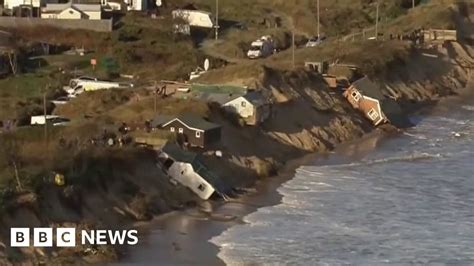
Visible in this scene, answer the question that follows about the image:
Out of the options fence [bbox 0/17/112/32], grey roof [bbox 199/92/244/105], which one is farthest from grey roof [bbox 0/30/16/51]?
grey roof [bbox 199/92/244/105]

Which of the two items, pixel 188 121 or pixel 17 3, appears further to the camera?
pixel 17 3

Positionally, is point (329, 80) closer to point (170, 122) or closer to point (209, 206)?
point (170, 122)

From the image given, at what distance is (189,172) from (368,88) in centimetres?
991

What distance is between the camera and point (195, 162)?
17469 millimetres

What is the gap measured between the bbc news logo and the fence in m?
20.5

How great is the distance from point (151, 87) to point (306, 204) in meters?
7.41

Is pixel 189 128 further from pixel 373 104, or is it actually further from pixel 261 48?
pixel 261 48

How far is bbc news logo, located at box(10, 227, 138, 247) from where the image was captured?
13.5 metres

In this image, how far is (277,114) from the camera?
22891mm

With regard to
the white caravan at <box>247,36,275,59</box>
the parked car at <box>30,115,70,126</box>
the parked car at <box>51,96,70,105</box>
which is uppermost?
the white caravan at <box>247,36,275,59</box>

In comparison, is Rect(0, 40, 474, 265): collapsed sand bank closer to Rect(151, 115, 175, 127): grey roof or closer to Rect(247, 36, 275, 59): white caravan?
Rect(151, 115, 175, 127): grey roof

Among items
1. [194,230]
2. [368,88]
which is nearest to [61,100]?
[368,88]

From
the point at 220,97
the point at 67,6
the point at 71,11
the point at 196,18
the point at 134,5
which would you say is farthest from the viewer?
the point at 134,5

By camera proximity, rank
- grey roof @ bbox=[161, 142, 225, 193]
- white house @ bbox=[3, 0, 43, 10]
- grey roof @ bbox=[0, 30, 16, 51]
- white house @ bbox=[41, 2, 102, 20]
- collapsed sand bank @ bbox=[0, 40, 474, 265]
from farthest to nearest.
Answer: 1. white house @ bbox=[3, 0, 43, 10]
2. white house @ bbox=[41, 2, 102, 20]
3. grey roof @ bbox=[0, 30, 16, 51]
4. grey roof @ bbox=[161, 142, 225, 193]
5. collapsed sand bank @ bbox=[0, 40, 474, 265]
